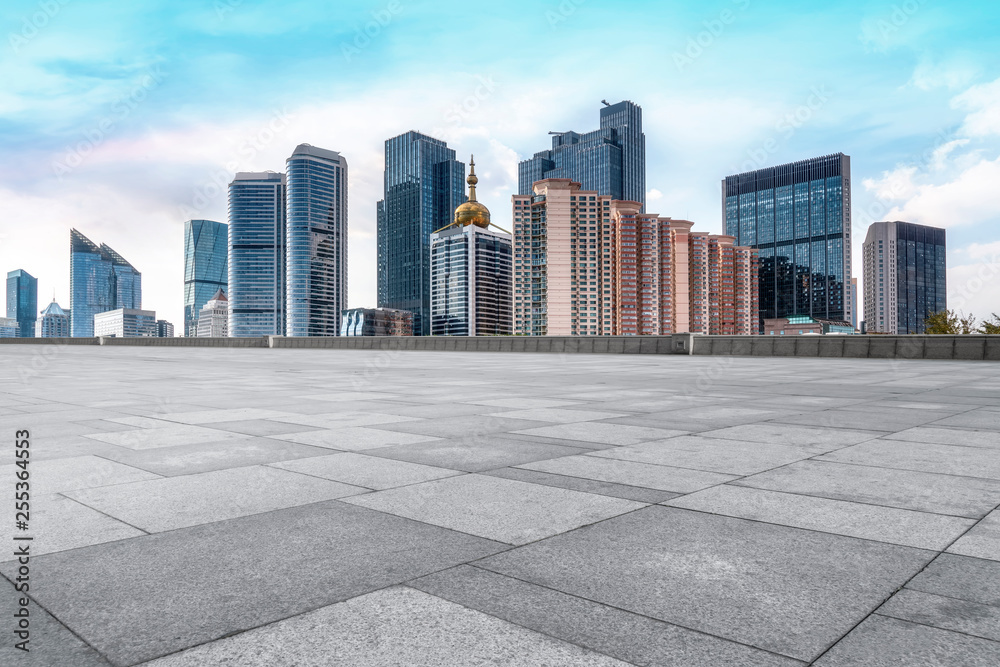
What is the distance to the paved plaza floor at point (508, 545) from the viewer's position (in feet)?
7.23

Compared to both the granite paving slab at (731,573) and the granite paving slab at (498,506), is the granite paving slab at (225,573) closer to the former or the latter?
the granite paving slab at (498,506)

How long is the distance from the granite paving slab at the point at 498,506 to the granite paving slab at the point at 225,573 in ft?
0.58

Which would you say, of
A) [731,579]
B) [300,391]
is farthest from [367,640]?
[300,391]

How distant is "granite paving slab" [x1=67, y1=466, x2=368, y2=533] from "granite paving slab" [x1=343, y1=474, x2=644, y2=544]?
42 centimetres

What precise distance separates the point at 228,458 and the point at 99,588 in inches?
116

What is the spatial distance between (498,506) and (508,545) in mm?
746

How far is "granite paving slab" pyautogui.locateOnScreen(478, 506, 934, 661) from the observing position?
2352 millimetres

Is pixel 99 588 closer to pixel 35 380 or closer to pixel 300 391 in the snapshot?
pixel 300 391

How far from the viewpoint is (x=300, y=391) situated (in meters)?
12.0

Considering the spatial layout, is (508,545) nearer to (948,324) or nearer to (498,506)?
(498,506)

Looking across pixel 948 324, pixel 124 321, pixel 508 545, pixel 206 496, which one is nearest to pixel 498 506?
pixel 508 545

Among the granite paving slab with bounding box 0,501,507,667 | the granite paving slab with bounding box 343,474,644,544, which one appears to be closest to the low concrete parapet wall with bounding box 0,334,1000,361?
the granite paving slab with bounding box 343,474,644,544

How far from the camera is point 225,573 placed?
2820mm

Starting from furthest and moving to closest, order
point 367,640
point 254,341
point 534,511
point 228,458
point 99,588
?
point 254,341
point 228,458
point 534,511
point 99,588
point 367,640
